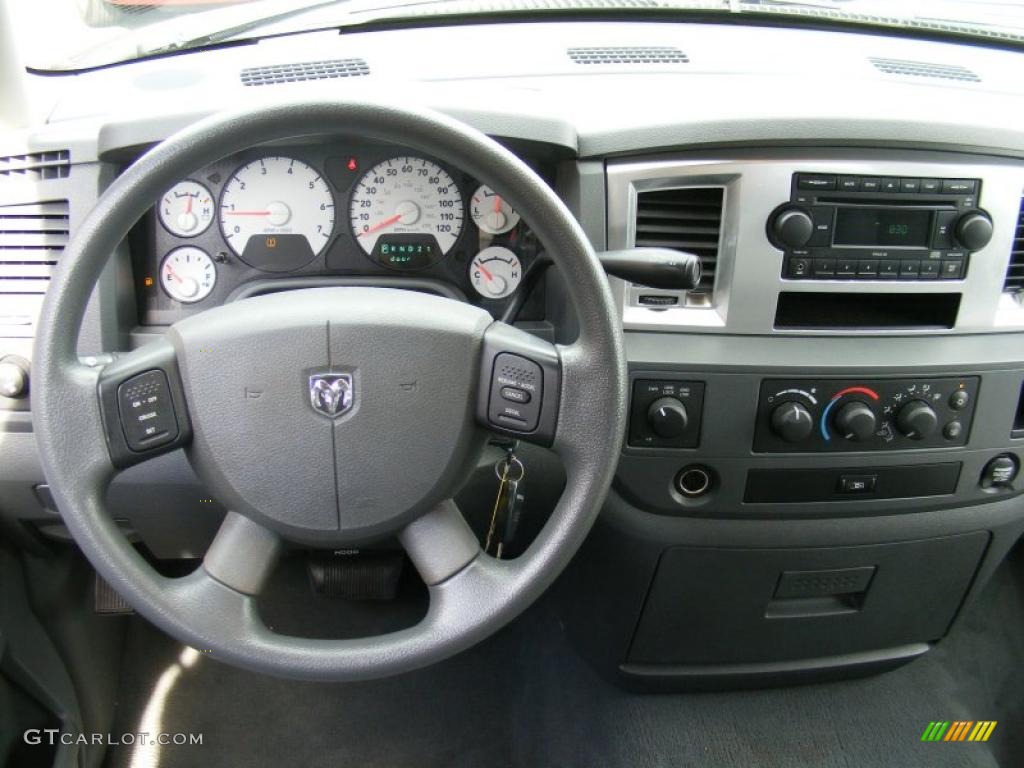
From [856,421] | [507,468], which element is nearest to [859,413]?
[856,421]

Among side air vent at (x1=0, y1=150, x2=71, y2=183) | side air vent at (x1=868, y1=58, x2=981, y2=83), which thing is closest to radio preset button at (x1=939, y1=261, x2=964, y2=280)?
side air vent at (x1=868, y1=58, x2=981, y2=83)

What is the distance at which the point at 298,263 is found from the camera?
1260 mm

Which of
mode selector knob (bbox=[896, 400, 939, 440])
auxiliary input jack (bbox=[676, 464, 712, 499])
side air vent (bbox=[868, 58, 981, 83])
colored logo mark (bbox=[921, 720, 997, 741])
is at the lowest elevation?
colored logo mark (bbox=[921, 720, 997, 741])

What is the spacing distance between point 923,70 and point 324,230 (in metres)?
1.19

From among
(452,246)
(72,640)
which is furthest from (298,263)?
(72,640)

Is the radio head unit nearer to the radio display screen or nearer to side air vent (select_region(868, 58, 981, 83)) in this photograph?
the radio display screen

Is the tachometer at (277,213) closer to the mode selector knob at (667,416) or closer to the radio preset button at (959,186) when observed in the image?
the mode selector knob at (667,416)

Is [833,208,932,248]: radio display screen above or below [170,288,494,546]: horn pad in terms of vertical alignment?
above

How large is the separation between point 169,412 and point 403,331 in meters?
0.29

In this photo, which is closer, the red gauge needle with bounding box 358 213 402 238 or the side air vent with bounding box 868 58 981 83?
the red gauge needle with bounding box 358 213 402 238

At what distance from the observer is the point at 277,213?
1.23 metres

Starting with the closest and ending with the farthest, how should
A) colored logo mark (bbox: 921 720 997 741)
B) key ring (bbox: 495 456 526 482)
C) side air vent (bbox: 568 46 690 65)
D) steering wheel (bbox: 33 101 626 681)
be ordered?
steering wheel (bbox: 33 101 626 681)
key ring (bbox: 495 456 526 482)
side air vent (bbox: 568 46 690 65)
colored logo mark (bbox: 921 720 997 741)

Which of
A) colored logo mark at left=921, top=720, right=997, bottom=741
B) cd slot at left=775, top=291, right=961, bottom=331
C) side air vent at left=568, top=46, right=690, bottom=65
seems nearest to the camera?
cd slot at left=775, top=291, right=961, bottom=331

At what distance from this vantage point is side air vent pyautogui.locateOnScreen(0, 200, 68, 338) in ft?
3.88
